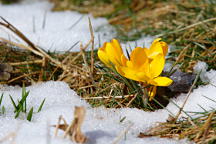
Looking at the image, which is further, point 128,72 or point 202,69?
point 202,69

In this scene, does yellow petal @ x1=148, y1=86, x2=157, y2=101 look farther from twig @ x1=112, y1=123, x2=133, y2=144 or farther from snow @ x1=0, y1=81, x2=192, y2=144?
twig @ x1=112, y1=123, x2=133, y2=144

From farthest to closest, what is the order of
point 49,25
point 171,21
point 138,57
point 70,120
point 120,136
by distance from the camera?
1. point 49,25
2. point 171,21
3. point 138,57
4. point 70,120
5. point 120,136

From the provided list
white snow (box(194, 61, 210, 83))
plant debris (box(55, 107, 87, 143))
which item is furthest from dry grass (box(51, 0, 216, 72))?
plant debris (box(55, 107, 87, 143))

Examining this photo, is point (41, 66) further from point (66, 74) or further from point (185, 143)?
point (185, 143)

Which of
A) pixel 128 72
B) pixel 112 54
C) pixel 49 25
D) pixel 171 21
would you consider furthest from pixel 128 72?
pixel 49 25

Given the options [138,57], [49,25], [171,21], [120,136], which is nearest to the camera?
[120,136]

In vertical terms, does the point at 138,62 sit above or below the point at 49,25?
below

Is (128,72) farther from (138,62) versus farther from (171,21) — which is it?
(171,21)

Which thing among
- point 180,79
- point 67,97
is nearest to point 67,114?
point 67,97
